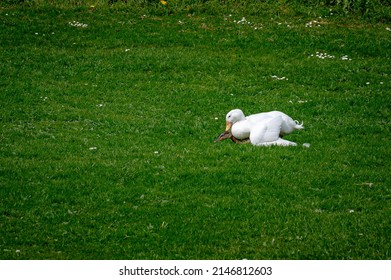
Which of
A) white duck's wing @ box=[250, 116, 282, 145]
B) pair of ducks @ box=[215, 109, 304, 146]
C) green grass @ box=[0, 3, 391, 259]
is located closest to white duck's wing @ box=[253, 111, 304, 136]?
pair of ducks @ box=[215, 109, 304, 146]

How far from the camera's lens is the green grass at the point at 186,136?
9.10 meters

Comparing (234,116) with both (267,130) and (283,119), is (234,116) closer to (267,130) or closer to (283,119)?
(267,130)

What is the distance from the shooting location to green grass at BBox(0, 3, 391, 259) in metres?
9.10

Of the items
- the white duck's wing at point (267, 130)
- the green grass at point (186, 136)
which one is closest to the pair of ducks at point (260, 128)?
the white duck's wing at point (267, 130)

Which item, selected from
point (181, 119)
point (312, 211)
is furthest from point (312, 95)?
point (312, 211)

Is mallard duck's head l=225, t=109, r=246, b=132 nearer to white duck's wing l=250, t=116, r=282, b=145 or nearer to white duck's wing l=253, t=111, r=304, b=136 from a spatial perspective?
white duck's wing l=253, t=111, r=304, b=136

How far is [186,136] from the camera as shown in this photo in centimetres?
1437

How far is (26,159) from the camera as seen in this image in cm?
1244

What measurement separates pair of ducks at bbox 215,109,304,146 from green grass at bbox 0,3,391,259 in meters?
0.27

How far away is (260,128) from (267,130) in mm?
149

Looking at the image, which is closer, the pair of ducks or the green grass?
the green grass

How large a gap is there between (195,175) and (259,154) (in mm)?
1657

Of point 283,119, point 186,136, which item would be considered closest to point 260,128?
point 283,119

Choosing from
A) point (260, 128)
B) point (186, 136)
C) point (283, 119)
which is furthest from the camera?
point (186, 136)
